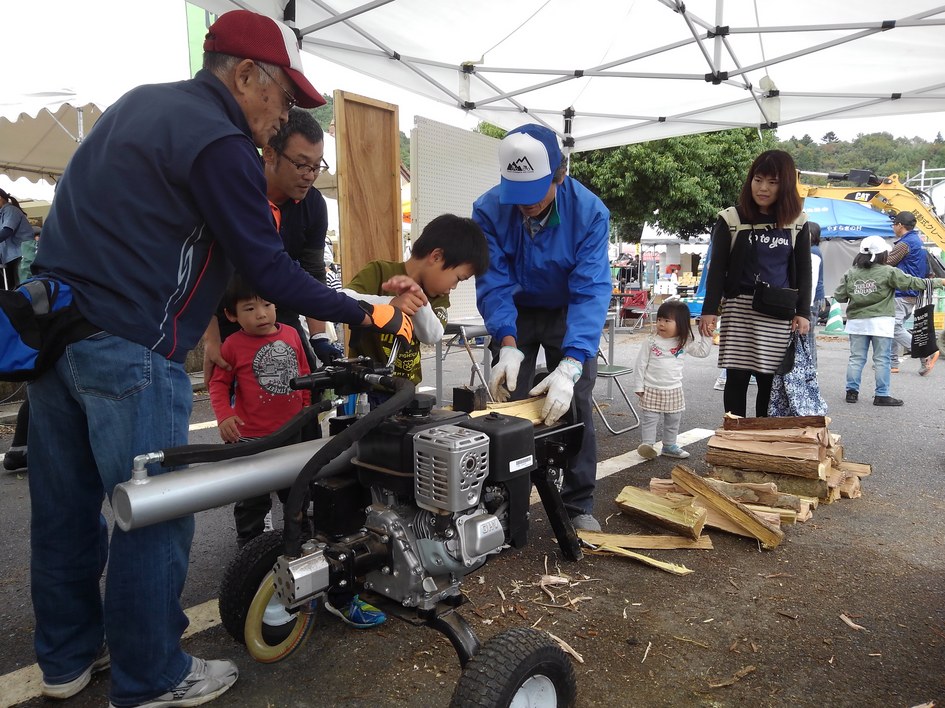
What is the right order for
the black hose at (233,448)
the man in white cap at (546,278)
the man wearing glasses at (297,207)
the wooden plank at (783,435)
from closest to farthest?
the black hose at (233,448) → the man wearing glasses at (297,207) → the man in white cap at (546,278) → the wooden plank at (783,435)

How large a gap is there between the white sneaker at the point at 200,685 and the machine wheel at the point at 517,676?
814mm

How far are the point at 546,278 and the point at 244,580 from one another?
180 centimetres

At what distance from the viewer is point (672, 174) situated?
16000 millimetres

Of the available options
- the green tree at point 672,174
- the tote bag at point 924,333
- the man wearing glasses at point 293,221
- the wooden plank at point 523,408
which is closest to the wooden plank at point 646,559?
the wooden plank at point 523,408

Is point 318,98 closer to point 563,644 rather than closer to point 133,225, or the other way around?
point 133,225

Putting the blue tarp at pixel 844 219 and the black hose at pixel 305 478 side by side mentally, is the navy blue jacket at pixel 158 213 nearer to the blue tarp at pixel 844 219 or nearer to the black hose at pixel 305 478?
the black hose at pixel 305 478

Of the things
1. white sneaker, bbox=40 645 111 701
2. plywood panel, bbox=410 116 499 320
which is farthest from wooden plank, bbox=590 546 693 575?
plywood panel, bbox=410 116 499 320

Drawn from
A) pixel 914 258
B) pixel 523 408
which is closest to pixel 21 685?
pixel 523 408

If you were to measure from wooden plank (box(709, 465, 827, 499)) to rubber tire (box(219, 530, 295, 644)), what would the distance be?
2605 mm

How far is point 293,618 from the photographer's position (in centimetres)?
201

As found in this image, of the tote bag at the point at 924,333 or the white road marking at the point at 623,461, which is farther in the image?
the tote bag at the point at 924,333

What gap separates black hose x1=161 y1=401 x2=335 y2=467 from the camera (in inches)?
57.7

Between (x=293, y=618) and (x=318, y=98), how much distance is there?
1533 mm

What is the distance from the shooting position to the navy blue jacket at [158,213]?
1469mm
